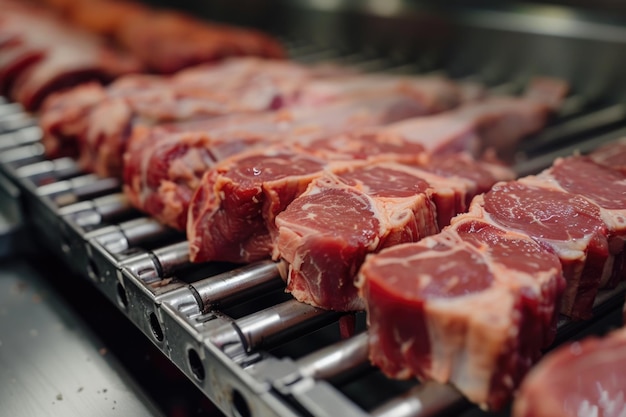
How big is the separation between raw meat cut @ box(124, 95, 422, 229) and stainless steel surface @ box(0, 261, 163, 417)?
54 cm

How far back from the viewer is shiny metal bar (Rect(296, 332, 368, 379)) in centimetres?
170

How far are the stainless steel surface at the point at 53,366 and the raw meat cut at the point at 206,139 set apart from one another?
1.78 ft

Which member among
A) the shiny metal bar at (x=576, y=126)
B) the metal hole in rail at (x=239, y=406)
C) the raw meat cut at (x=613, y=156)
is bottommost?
the metal hole in rail at (x=239, y=406)

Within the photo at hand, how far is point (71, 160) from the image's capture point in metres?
3.22

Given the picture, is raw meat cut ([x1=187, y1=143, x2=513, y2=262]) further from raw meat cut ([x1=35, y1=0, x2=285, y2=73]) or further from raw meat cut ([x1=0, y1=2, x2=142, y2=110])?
raw meat cut ([x1=35, y1=0, x2=285, y2=73])

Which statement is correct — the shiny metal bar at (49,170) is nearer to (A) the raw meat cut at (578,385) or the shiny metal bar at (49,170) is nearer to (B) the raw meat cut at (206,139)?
(B) the raw meat cut at (206,139)

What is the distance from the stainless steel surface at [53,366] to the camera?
2.18 metres

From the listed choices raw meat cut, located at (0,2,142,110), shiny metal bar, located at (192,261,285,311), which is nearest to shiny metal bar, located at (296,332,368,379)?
shiny metal bar, located at (192,261,285,311)

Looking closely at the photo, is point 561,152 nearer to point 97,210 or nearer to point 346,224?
point 346,224

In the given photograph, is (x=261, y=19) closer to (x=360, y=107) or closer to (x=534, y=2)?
(x=534, y=2)

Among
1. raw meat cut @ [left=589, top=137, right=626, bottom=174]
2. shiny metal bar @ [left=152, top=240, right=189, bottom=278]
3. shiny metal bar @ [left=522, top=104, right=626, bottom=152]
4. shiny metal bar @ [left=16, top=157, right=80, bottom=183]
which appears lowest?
shiny metal bar @ [left=522, top=104, right=626, bottom=152]

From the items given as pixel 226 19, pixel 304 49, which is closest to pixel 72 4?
pixel 226 19

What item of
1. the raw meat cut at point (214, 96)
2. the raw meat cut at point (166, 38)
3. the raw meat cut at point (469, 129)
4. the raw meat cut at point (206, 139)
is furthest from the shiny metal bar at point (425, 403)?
the raw meat cut at point (166, 38)

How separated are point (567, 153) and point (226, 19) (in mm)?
3883
